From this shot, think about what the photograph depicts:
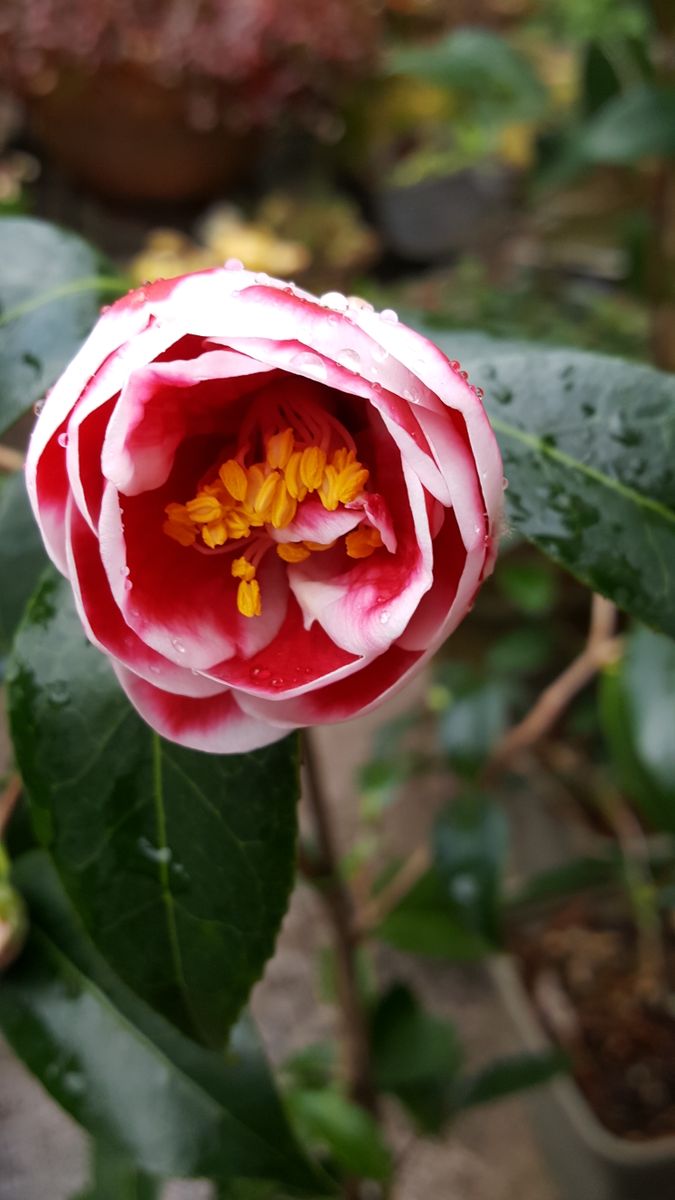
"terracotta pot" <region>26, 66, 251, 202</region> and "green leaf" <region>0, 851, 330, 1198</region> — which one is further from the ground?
"terracotta pot" <region>26, 66, 251, 202</region>

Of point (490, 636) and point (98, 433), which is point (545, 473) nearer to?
point (98, 433)

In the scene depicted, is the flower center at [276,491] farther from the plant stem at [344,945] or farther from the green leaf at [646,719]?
the green leaf at [646,719]

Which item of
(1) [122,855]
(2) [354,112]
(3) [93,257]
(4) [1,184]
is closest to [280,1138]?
(1) [122,855]

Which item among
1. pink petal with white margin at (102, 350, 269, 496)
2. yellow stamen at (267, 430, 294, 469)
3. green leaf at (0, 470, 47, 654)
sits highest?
pink petal with white margin at (102, 350, 269, 496)

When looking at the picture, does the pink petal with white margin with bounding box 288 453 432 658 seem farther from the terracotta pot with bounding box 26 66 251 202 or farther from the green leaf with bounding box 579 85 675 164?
the terracotta pot with bounding box 26 66 251 202

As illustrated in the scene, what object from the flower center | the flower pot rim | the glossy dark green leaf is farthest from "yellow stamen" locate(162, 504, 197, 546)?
the flower pot rim

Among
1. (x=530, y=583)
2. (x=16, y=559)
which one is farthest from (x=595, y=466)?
(x=530, y=583)
